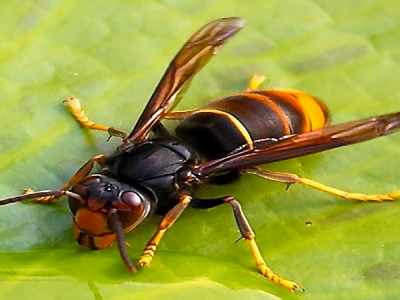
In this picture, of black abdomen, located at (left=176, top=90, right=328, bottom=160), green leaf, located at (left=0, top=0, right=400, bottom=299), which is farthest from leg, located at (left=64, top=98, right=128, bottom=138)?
black abdomen, located at (left=176, top=90, right=328, bottom=160)

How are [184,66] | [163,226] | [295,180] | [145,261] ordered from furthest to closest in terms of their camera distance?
[184,66] → [295,180] → [163,226] → [145,261]

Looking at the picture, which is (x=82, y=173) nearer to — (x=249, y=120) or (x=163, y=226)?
(x=163, y=226)

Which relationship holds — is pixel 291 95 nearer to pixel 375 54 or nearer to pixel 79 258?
pixel 375 54

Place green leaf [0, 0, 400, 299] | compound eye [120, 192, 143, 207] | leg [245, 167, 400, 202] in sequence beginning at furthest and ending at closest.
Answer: leg [245, 167, 400, 202] < compound eye [120, 192, 143, 207] < green leaf [0, 0, 400, 299]

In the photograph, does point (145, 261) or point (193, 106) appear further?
point (193, 106)

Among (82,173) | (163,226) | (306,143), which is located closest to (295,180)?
(306,143)

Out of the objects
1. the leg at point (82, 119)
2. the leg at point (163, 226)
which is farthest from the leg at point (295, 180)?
the leg at point (82, 119)

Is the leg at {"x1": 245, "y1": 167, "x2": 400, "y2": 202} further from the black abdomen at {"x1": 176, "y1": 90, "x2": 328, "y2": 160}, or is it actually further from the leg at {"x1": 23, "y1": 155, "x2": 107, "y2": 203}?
the leg at {"x1": 23, "y1": 155, "x2": 107, "y2": 203}
